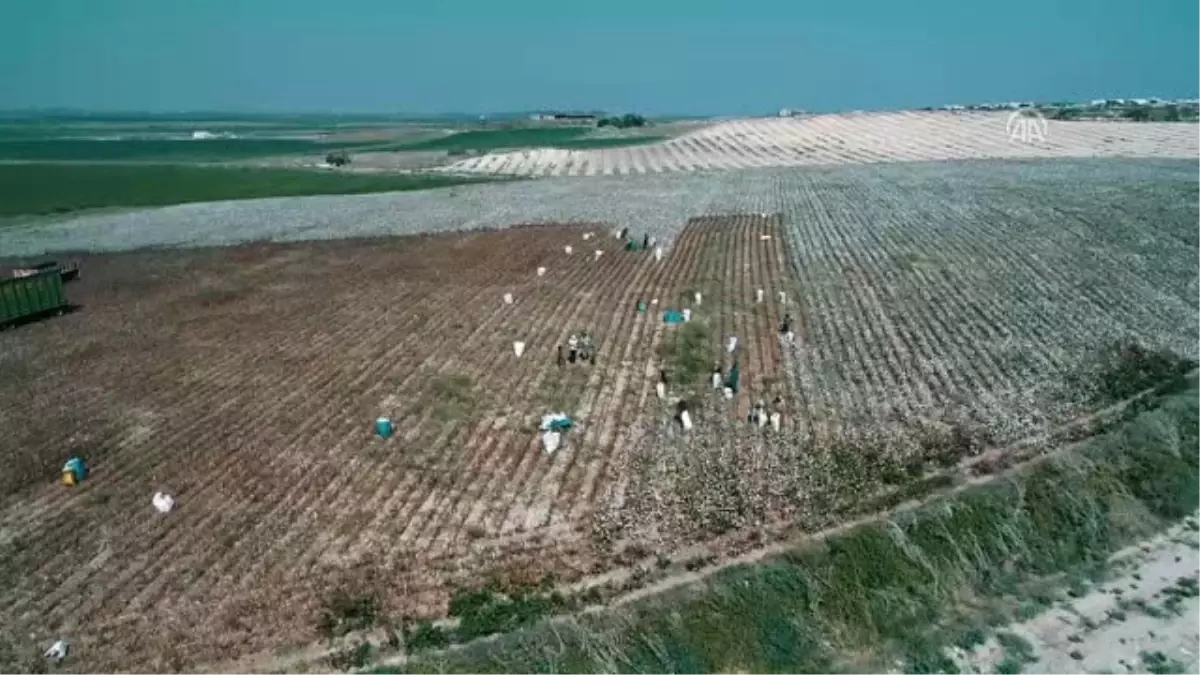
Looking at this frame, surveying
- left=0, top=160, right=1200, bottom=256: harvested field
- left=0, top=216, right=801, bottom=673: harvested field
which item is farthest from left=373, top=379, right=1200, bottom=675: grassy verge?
left=0, top=160, right=1200, bottom=256: harvested field

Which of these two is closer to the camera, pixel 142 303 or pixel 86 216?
pixel 142 303

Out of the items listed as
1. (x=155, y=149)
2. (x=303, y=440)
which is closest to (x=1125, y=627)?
(x=303, y=440)

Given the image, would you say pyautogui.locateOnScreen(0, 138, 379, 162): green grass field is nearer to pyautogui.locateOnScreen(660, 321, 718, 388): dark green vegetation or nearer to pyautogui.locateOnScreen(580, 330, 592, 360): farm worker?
pyautogui.locateOnScreen(580, 330, 592, 360): farm worker

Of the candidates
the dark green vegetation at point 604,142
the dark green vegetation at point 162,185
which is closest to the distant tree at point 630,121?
the dark green vegetation at point 604,142

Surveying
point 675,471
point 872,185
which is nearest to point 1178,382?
point 675,471

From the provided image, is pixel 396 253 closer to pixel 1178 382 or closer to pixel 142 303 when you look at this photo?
pixel 142 303

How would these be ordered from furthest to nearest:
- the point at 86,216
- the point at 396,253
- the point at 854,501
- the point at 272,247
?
the point at 86,216
the point at 272,247
the point at 396,253
the point at 854,501
